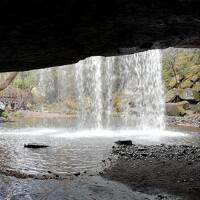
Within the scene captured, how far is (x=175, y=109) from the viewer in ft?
136

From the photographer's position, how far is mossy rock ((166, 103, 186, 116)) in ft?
134

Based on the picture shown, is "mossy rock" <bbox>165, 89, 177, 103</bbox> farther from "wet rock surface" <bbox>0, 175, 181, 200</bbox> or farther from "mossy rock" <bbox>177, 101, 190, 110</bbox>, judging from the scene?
"wet rock surface" <bbox>0, 175, 181, 200</bbox>

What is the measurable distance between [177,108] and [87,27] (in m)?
35.2

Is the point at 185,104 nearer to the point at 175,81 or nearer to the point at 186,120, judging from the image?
the point at 186,120

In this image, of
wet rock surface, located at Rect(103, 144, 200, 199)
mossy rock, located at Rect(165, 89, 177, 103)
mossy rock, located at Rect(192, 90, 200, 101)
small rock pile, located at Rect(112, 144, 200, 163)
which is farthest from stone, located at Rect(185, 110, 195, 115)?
wet rock surface, located at Rect(103, 144, 200, 199)

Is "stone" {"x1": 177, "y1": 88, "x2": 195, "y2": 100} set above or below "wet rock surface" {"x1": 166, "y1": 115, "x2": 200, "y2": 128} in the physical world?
above

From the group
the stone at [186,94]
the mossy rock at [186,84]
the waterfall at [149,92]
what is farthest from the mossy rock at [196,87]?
the waterfall at [149,92]

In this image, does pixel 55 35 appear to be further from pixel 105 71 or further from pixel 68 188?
pixel 105 71

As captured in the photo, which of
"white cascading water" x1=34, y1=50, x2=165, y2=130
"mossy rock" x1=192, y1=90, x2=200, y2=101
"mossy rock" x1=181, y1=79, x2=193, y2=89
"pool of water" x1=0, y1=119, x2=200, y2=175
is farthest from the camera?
"mossy rock" x1=181, y1=79, x2=193, y2=89

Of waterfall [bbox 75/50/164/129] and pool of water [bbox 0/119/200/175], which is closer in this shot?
pool of water [bbox 0/119/200/175]

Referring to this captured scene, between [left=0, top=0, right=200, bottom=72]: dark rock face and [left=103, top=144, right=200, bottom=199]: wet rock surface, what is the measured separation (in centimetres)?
410

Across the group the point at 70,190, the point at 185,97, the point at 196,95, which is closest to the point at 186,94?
the point at 185,97

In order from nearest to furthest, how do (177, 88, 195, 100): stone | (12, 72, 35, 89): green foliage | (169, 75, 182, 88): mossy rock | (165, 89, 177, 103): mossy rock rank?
(177, 88, 195, 100): stone
(165, 89, 177, 103): mossy rock
(169, 75, 182, 88): mossy rock
(12, 72, 35, 89): green foliage

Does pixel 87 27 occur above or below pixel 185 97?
below
